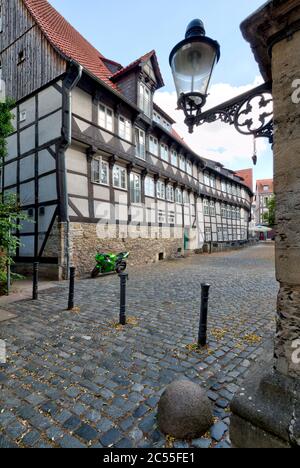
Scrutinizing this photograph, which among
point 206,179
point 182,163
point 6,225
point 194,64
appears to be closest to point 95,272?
point 6,225

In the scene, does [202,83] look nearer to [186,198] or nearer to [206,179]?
[186,198]

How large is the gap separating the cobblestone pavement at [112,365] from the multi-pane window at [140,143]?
9877 mm

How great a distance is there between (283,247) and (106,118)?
37.1 feet

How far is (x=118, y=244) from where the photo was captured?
11.8 metres

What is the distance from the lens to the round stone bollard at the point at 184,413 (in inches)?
71.2

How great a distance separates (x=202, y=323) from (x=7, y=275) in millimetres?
5801

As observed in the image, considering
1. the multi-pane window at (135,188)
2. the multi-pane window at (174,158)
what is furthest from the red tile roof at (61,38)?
the multi-pane window at (174,158)

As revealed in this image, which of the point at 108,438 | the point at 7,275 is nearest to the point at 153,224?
the point at 7,275

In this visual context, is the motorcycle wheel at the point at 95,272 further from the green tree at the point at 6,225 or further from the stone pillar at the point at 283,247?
the stone pillar at the point at 283,247

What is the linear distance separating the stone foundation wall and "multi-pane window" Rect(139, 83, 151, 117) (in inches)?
277

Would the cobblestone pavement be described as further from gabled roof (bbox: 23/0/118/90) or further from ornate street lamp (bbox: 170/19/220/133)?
gabled roof (bbox: 23/0/118/90)

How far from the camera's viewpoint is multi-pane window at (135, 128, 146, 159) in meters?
13.2

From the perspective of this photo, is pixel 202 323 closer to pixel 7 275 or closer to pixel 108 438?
A: pixel 108 438

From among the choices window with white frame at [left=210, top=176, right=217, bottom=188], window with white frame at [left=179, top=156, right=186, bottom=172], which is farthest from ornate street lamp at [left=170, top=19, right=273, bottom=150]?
window with white frame at [left=210, top=176, right=217, bottom=188]
